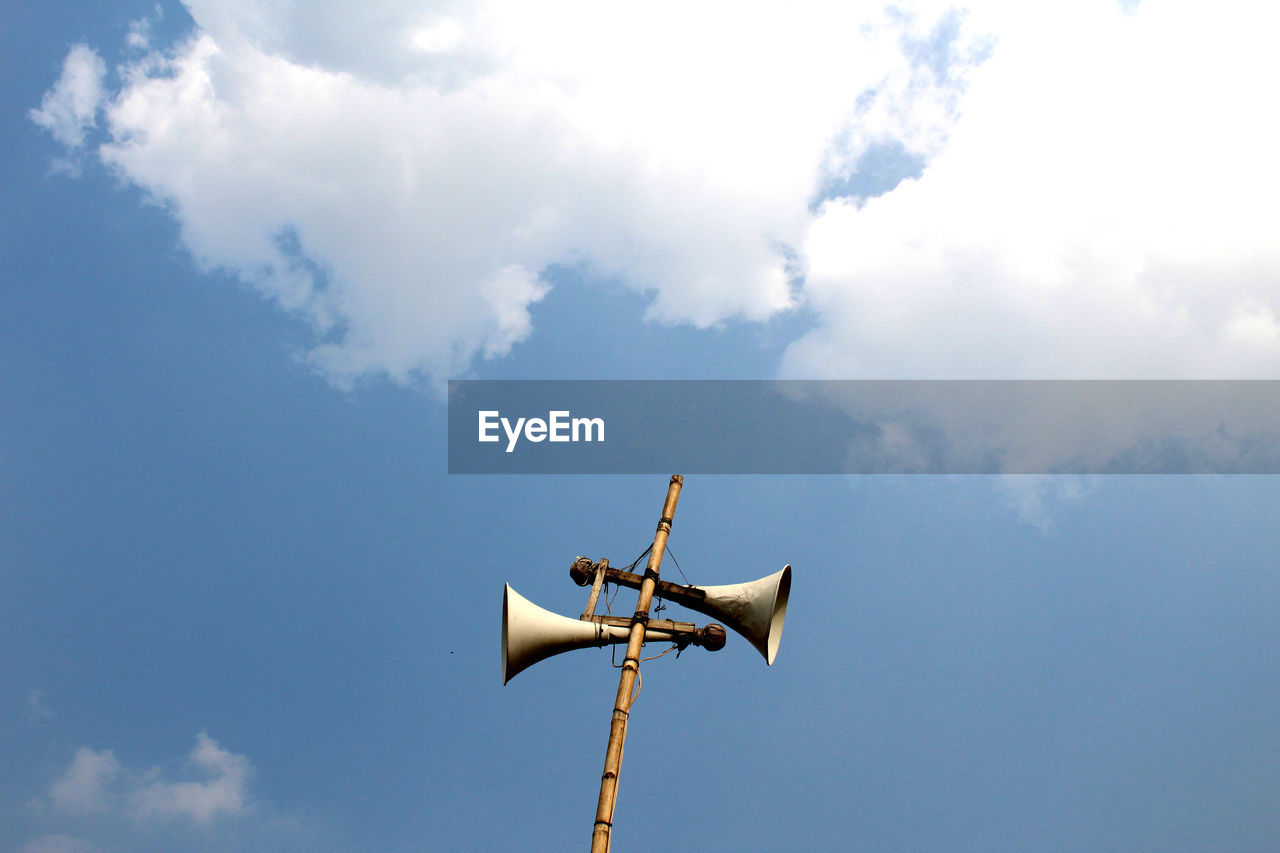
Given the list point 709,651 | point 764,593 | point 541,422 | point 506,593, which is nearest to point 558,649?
point 506,593

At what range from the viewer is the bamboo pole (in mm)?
12711

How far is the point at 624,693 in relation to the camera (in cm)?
1416

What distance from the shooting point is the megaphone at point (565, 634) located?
1539 cm

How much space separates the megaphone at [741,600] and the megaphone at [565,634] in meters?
1.02

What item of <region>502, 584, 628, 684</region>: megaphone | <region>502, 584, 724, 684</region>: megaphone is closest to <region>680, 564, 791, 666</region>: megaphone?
<region>502, 584, 724, 684</region>: megaphone

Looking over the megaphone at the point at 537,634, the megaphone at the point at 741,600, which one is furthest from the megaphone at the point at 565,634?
the megaphone at the point at 741,600

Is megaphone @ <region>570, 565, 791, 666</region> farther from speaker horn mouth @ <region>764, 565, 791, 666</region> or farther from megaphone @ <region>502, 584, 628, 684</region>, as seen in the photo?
megaphone @ <region>502, 584, 628, 684</region>

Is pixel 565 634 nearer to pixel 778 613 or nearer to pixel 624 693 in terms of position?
pixel 624 693

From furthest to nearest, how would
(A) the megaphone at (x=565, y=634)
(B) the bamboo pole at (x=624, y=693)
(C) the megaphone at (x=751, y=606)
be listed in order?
(C) the megaphone at (x=751, y=606) → (A) the megaphone at (x=565, y=634) → (B) the bamboo pole at (x=624, y=693)

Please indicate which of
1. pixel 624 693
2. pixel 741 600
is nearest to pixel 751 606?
pixel 741 600

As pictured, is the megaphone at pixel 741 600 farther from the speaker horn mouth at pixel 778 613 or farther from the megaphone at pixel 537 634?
the megaphone at pixel 537 634

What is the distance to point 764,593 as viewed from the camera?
53.8 feet

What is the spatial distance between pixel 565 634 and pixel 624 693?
1775mm

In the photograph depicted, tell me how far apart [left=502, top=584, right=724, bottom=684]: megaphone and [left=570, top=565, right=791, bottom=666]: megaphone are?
3.35 ft
